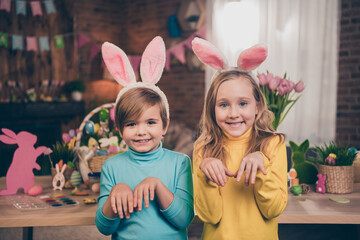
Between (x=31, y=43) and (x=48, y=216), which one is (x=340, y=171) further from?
(x=31, y=43)

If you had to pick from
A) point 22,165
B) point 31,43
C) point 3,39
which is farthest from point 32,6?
point 22,165

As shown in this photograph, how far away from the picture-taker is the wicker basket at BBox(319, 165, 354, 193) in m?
1.55

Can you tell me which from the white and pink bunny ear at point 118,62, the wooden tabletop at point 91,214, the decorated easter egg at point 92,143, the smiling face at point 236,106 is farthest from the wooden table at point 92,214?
the white and pink bunny ear at point 118,62

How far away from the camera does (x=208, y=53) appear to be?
108cm

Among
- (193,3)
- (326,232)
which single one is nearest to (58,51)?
(193,3)

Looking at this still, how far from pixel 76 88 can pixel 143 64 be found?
417 centimetres

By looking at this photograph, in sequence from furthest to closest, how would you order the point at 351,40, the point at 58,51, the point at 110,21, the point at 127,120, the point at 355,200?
1. the point at 110,21
2. the point at 58,51
3. the point at 351,40
4. the point at 355,200
5. the point at 127,120

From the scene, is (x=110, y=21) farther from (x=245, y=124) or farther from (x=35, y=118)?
(x=245, y=124)

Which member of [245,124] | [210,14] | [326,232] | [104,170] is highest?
[210,14]

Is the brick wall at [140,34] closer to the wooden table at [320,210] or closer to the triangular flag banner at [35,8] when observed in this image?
the triangular flag banner at [35,8]

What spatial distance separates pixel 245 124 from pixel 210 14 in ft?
12.6

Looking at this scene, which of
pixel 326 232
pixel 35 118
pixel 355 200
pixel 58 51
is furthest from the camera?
pixel 58 51

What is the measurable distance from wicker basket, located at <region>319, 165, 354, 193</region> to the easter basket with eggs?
0.95m

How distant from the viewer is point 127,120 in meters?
1.04
